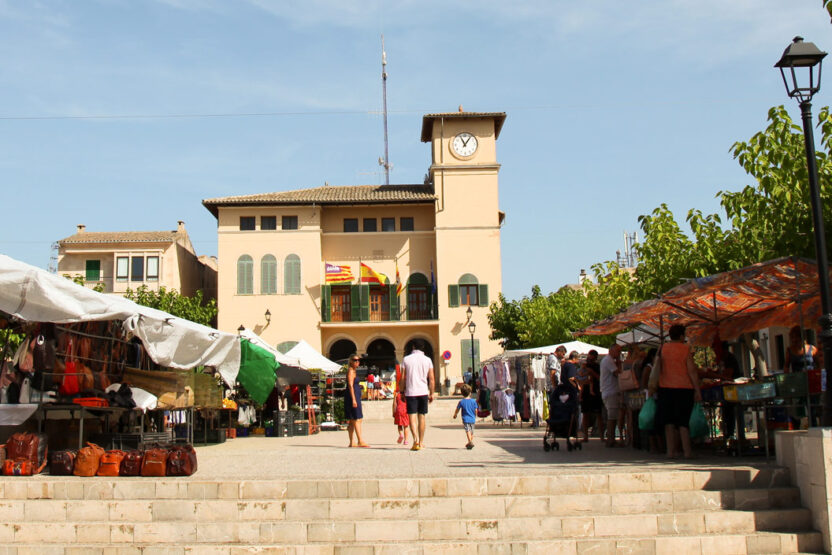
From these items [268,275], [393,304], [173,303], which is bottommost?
[393,304]

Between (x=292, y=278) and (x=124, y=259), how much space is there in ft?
30.9

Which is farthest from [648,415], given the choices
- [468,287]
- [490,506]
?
[468,287]

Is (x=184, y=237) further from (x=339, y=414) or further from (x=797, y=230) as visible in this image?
(x=797, y=230)

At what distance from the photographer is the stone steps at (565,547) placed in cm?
711

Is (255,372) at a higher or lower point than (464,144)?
lower

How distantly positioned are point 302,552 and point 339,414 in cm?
1850

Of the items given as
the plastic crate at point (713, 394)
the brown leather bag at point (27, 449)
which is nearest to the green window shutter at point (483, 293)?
the plastic crate at point (713, 394)

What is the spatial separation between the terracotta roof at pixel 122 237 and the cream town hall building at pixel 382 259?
3.31 meters

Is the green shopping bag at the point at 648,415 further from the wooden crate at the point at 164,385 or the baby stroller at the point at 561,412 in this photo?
the wooden crate at the point at 164,385

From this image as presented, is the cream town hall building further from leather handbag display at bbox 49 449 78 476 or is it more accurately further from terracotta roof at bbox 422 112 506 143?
leather handbag display at bbox 49 449 78 476

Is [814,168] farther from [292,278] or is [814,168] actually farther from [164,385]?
[292,278]

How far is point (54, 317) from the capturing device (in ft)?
33.7

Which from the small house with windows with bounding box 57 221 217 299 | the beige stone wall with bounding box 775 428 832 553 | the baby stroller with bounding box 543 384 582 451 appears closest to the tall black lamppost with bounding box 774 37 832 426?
the beige stone wall with bounding box 775 428 832 553

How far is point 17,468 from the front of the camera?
930 centimetres
